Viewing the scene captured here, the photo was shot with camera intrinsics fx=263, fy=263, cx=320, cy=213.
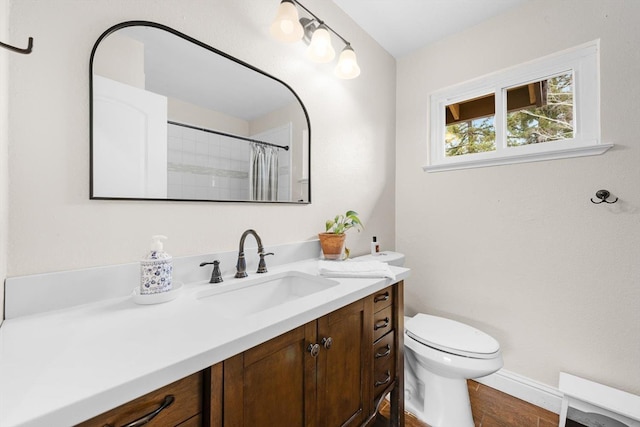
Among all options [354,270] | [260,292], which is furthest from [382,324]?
[260,292]

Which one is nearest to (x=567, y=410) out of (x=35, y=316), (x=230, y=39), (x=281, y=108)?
(x=281, y=108)

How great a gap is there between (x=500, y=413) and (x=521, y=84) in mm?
2020

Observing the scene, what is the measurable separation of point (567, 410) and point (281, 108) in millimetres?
2143

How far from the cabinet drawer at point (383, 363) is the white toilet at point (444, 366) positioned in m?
0.22

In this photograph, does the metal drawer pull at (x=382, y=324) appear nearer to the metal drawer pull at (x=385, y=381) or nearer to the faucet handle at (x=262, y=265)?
the metal drawer pull at (x=385, y=381)

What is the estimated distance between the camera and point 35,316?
719 millimetres

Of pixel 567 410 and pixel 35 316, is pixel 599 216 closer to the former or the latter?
pixel 567 410

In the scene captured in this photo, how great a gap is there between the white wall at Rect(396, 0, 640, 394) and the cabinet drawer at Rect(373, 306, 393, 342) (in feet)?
2.99

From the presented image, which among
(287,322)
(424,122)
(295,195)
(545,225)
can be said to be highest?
(424,122)

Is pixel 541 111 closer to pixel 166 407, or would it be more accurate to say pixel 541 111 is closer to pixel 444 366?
pixel 444 366

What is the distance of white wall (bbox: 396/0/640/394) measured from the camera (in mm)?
1368

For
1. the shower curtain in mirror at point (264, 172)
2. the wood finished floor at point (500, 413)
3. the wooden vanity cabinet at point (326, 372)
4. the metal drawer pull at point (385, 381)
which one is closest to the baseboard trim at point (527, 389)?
the wood finished floor at point (500, 413)

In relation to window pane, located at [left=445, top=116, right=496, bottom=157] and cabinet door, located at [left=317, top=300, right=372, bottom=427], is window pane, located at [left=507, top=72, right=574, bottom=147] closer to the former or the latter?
window pane, located at [left=445, top=116, right=496, bottom=157]

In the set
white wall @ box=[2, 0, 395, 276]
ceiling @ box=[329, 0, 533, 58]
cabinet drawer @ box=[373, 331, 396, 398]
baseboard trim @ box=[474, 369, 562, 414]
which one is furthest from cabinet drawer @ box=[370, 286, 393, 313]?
Result: ceiling @ box=[329, 0, 533, 58]
